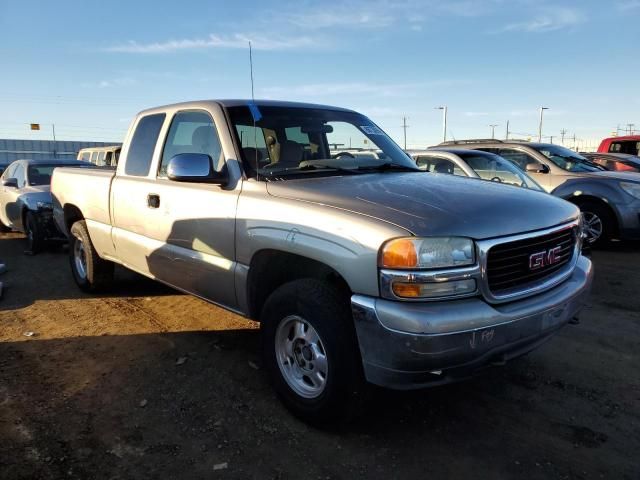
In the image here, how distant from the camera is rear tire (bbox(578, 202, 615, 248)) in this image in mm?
7855

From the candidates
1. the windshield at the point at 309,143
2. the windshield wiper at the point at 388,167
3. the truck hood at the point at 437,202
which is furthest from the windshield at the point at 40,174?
the truck hood at the point at 437,202

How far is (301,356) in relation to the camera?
300cm

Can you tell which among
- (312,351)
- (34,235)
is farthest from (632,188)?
(34,235)

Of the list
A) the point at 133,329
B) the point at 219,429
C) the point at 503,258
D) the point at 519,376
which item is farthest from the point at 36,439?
the point at 519,376

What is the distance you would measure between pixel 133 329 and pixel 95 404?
136cm

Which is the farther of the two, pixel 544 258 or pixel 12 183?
pixel 12 183

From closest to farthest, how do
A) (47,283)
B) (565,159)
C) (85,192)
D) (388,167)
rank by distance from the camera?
(388,167), (85,192), (47,283), (565,159)

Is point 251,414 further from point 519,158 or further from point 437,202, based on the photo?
point 519,158

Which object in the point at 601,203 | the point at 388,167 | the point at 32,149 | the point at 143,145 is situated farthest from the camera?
the point at 32,149

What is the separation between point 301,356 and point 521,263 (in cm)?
135

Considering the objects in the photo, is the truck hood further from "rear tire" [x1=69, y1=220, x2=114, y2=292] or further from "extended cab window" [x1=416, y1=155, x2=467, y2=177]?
"extended cab window" [x1=416, y1=155, x2=467, y2=177]

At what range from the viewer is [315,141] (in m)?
3.99

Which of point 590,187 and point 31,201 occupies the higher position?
point 590,187

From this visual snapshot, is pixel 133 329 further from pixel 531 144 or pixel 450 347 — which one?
pixel 531 144
